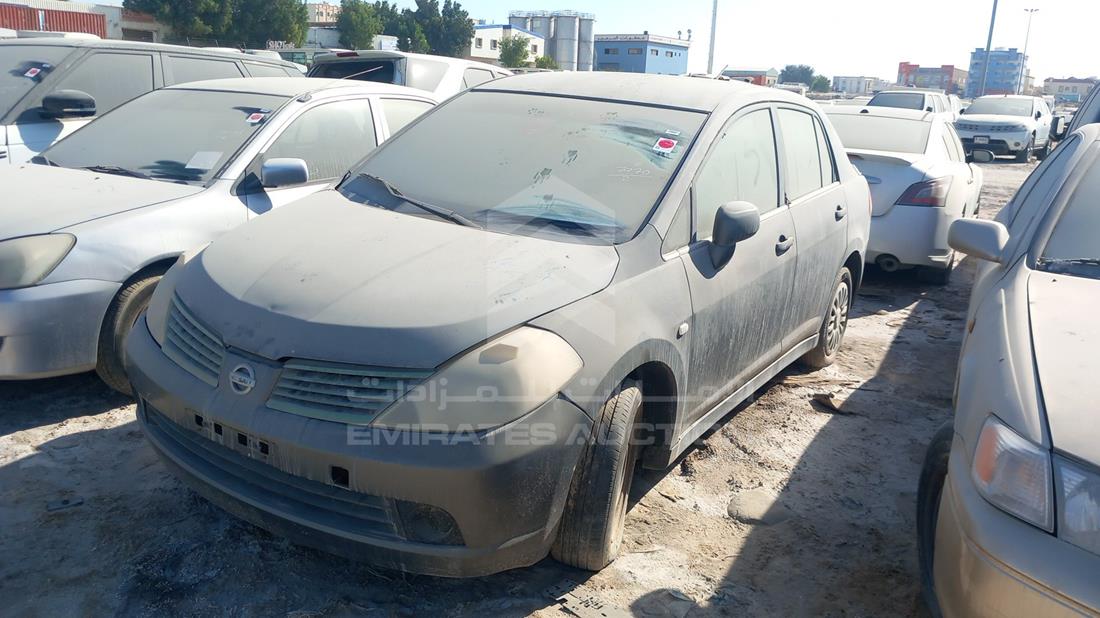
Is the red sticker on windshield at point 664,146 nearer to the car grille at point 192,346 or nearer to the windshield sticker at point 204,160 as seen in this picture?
the car grille at point 192,346

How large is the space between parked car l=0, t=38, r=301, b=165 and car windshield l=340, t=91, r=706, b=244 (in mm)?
3487

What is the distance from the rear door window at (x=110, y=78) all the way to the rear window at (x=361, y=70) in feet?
7.77

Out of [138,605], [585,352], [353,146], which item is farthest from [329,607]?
→ [353,146]

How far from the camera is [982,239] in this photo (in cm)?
349

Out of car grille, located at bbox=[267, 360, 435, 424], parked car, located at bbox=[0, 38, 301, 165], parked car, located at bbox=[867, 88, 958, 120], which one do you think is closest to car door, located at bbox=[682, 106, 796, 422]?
car grille, located at bbox=[267, 360, 435, 424]

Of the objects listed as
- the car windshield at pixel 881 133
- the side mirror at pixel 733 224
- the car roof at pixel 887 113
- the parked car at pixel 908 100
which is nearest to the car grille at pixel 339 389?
the side mirror at pixel 733 224

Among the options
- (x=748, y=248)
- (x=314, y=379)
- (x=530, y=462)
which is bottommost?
(x=530, y=462)

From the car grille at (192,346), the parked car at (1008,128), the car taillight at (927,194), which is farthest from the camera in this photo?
the parked car at (1008,128)

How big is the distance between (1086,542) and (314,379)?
6.85ft

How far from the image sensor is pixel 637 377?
2982 mm

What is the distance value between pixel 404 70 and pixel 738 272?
6188 mm

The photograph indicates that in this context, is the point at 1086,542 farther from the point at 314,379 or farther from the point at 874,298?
the point at 874,298

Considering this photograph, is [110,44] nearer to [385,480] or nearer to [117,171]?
[117,171]

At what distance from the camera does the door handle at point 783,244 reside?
3.89m
